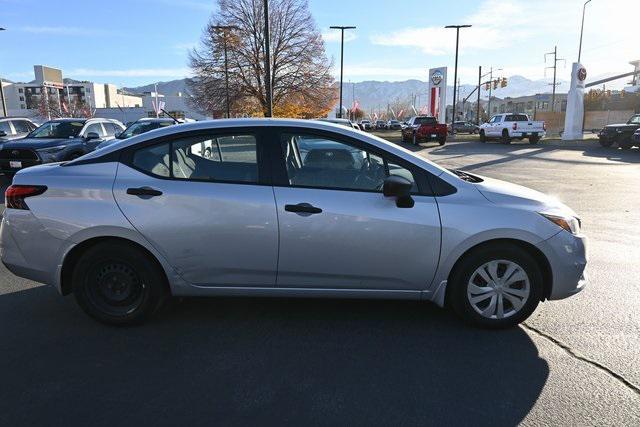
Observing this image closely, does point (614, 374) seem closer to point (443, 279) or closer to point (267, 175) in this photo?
point (443, 279)

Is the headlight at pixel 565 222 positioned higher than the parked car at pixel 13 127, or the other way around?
the parked car at pixel 13 127

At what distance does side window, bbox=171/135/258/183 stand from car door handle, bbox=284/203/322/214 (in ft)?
1.16

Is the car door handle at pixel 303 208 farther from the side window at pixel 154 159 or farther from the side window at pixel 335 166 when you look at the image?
the side window at pixel 154 159

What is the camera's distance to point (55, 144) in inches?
466

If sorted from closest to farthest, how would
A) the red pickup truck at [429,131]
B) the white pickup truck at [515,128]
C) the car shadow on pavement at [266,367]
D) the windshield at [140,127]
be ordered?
the car shadow on pavement at [266,367] < the windshield at [140,127] < the white pickup truck at [515,128] < the red pickup truck at [429,131]

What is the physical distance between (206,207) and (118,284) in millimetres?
989

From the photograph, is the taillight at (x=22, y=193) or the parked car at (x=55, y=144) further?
the parked car at (x=55, y=144)

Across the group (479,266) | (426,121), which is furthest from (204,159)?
(426,121)

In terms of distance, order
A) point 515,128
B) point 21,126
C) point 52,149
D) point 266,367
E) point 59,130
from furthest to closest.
→ point 515,128 → point 21,126 → point 59,130 → point 52,149 → point 266,367

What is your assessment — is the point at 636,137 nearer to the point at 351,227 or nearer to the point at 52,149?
the point at 52,149

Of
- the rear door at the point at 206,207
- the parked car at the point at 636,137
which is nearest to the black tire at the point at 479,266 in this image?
the rear door at the point at 206,207

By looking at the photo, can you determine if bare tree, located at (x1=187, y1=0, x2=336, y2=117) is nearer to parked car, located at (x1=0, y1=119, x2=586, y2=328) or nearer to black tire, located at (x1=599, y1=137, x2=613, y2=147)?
black tire, located at (x1=599, y1=137, x2=613, y2=147)

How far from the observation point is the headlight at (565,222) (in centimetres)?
370

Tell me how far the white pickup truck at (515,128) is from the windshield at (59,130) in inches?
998
